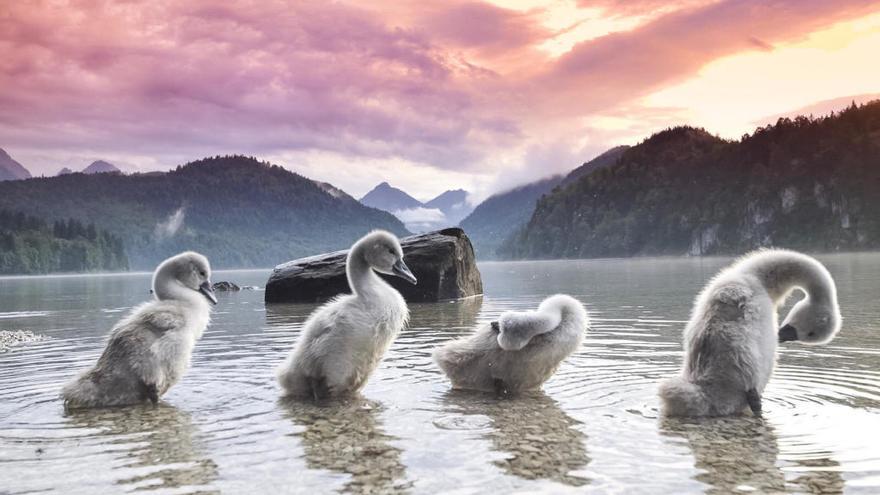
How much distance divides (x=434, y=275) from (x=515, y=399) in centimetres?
2017

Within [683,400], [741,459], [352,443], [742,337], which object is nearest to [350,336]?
[352,443]

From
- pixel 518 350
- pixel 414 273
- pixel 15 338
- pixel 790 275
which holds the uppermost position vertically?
pixel 790 275

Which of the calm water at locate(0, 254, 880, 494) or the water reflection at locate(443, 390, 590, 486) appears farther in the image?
the water reflection at locate(443, 390, 590, 486)

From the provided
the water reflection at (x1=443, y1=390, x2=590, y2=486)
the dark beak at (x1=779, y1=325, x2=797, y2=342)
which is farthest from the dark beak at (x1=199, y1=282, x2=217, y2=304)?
the dark beak at (x1=779, y1=325, x2=797, y2=342)

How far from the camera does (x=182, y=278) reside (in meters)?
9.39

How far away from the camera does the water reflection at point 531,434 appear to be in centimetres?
575

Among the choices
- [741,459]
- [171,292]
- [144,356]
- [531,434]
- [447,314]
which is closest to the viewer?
[741,459]

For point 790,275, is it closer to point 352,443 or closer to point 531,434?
point 531,434

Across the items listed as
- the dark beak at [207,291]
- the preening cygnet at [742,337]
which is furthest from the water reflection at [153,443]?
the preening cygnet at [742,337]

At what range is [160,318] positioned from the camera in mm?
8781

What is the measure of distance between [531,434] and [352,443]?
1.63 meters

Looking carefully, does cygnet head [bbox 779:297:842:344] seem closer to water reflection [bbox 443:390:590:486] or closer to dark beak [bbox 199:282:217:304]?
water reflection [bbox 443:390:590:486]

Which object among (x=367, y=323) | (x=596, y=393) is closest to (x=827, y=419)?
(x=596, y=393)

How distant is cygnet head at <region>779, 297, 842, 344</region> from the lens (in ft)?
23.9
